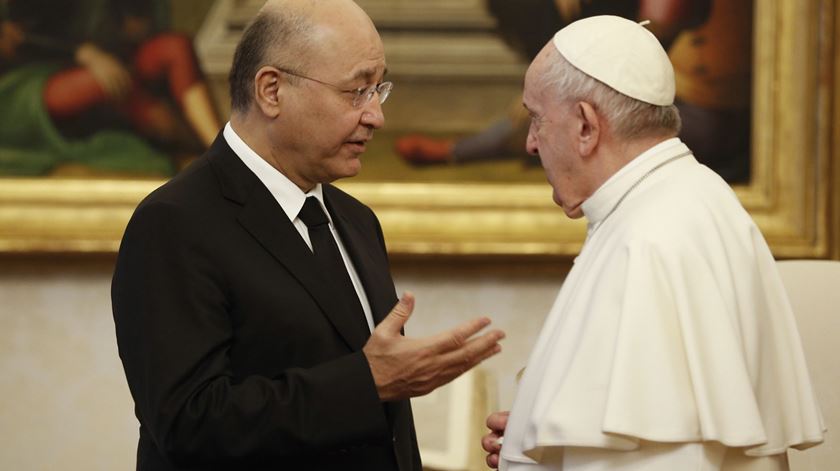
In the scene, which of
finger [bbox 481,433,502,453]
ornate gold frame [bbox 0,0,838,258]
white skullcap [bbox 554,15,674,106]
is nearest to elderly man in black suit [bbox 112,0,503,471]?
finger [bbox 481,433,502,453]

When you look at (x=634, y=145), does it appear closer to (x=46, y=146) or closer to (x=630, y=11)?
(x=630, y=11)

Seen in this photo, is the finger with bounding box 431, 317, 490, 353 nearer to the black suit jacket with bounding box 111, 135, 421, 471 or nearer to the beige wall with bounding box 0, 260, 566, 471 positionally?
→ the black suit jacket with bounding box 111, 135, 421, 471

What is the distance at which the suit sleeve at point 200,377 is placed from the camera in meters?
2.12

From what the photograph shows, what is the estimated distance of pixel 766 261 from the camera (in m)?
2.21

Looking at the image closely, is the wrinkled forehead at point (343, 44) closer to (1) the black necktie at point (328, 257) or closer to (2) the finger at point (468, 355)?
(1) the black necktie at point (328, 257)

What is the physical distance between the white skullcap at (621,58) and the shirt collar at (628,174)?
9 centimetres

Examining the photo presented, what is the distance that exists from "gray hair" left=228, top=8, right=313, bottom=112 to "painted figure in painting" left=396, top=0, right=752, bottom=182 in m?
1.52

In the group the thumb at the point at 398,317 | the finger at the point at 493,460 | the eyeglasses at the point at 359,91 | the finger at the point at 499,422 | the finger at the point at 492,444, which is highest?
the eyeglasses at the point at 359,91

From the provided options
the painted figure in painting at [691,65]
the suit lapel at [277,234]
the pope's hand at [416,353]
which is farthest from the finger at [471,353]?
the painted figure in painting at [691,65]

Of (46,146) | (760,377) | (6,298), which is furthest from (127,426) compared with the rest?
(760,377)

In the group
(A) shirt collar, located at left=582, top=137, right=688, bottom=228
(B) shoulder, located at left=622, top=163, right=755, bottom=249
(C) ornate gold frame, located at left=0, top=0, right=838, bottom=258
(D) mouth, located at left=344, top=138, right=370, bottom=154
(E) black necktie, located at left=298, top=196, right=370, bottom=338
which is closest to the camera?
(B) shoulder, located at left=622, top=163, right=755, bottom=249

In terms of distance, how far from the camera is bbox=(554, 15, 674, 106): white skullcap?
2.23 metres

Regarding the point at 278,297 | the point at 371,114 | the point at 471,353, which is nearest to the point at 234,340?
the point at 278,297

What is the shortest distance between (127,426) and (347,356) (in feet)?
6.82
